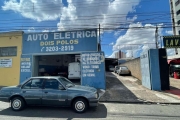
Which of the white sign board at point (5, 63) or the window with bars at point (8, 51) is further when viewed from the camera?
the window with bars at point (8, 51)

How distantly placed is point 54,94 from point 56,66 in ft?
51.9

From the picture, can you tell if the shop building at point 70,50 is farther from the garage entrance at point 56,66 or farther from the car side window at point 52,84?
the car side window at point 52,84

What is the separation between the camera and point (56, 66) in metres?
22.1

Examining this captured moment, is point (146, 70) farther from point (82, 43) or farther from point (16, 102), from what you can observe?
point (16, 102)

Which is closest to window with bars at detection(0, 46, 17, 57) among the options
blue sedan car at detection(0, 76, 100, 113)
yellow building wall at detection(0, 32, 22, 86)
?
yellow building wall at detection(0, 32, 22, 86)

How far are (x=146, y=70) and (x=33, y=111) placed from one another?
383 inches

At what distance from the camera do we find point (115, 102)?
8.63 metres

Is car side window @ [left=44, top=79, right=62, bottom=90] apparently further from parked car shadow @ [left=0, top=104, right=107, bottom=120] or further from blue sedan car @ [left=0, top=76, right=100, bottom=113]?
parked car shadow @ [left=0, top=104, right=107, bottom=120]

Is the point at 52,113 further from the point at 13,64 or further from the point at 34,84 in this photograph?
the point at 13,64

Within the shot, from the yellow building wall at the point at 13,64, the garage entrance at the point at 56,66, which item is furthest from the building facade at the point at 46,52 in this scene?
the garage entrance at the point at 56,66

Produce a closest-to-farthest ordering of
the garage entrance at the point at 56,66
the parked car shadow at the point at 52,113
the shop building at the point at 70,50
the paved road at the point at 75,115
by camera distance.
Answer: the paved road at the point at 75,115
the parked car shadow at the point at 52,113
the shop building at the point at 70,50
the garage entrance at the point at 56,66

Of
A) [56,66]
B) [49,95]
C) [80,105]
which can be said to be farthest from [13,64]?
[80,105]

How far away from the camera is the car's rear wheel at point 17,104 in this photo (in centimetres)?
680

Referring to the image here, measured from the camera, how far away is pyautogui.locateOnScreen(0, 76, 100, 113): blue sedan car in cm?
646
